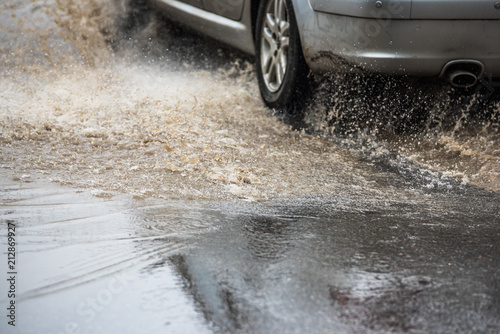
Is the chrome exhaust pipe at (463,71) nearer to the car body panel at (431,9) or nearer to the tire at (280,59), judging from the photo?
the car body panel at (431,9)

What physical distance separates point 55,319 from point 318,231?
1271mm

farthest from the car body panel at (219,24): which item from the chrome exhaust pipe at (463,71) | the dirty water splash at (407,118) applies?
the chrome exhaust pipe at (463,71)

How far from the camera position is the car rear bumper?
4.10 meters

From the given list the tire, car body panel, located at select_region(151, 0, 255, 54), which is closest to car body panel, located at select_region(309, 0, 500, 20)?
the tire

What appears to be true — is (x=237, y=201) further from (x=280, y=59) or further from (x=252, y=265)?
(x=280, y=59)

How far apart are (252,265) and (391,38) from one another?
2074mm

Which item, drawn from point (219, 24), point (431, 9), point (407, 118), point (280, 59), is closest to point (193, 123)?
point (280, 59)

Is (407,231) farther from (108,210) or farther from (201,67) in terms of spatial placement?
(201,67)

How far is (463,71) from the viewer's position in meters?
4.27

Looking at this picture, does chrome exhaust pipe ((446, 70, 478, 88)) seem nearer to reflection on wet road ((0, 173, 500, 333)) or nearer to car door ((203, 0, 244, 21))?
reflection on wet road ((0, 173, 500, 333))

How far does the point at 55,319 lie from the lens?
7.52 ft

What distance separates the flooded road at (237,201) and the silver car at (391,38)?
32 cm

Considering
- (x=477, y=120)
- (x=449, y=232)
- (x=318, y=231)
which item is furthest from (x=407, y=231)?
(x=477, y=120)

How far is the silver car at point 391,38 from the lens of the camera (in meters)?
4.06
